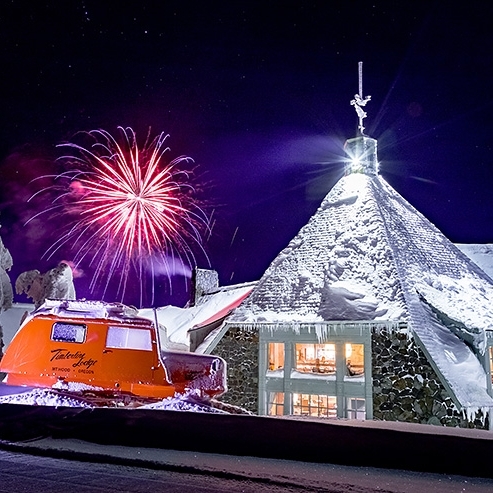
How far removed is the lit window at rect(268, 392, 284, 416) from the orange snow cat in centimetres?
525

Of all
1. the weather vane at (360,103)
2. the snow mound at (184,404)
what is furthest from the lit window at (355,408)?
the weather vane at (360,103)

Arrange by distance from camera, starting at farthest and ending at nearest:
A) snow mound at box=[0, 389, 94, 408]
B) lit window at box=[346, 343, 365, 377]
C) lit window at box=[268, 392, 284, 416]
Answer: lit window at box=[346, 343, 365, 377]
lit window at box=[268, 392, 284, 416]
snow mound at box=[0, 389, 94, 408]

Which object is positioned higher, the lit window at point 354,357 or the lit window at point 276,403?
the lit window at point 354,357

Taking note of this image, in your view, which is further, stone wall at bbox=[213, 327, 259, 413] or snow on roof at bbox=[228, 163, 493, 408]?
stone wall at bbox=[213, 327, 259, 413]

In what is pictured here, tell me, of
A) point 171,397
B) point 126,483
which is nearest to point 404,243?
point 171,397

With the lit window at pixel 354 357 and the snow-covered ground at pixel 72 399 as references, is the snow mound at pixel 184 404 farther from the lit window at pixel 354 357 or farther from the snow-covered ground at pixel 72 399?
the lit window at pixel 354 357

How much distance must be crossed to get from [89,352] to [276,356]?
7399mm

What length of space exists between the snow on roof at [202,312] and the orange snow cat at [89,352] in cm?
842

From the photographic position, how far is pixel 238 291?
810 inches

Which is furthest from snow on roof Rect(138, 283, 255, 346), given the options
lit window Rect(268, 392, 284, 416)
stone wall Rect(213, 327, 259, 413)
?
lit window Rect(268, 392, 284, 416)

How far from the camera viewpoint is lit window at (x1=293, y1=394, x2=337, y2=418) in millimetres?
13758

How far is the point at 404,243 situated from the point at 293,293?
11.6 feet

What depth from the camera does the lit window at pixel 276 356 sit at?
1525cm

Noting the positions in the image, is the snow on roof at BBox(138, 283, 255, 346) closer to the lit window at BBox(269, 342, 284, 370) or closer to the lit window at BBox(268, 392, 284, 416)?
the lit window at BBox(269, 342, 284, 370)
